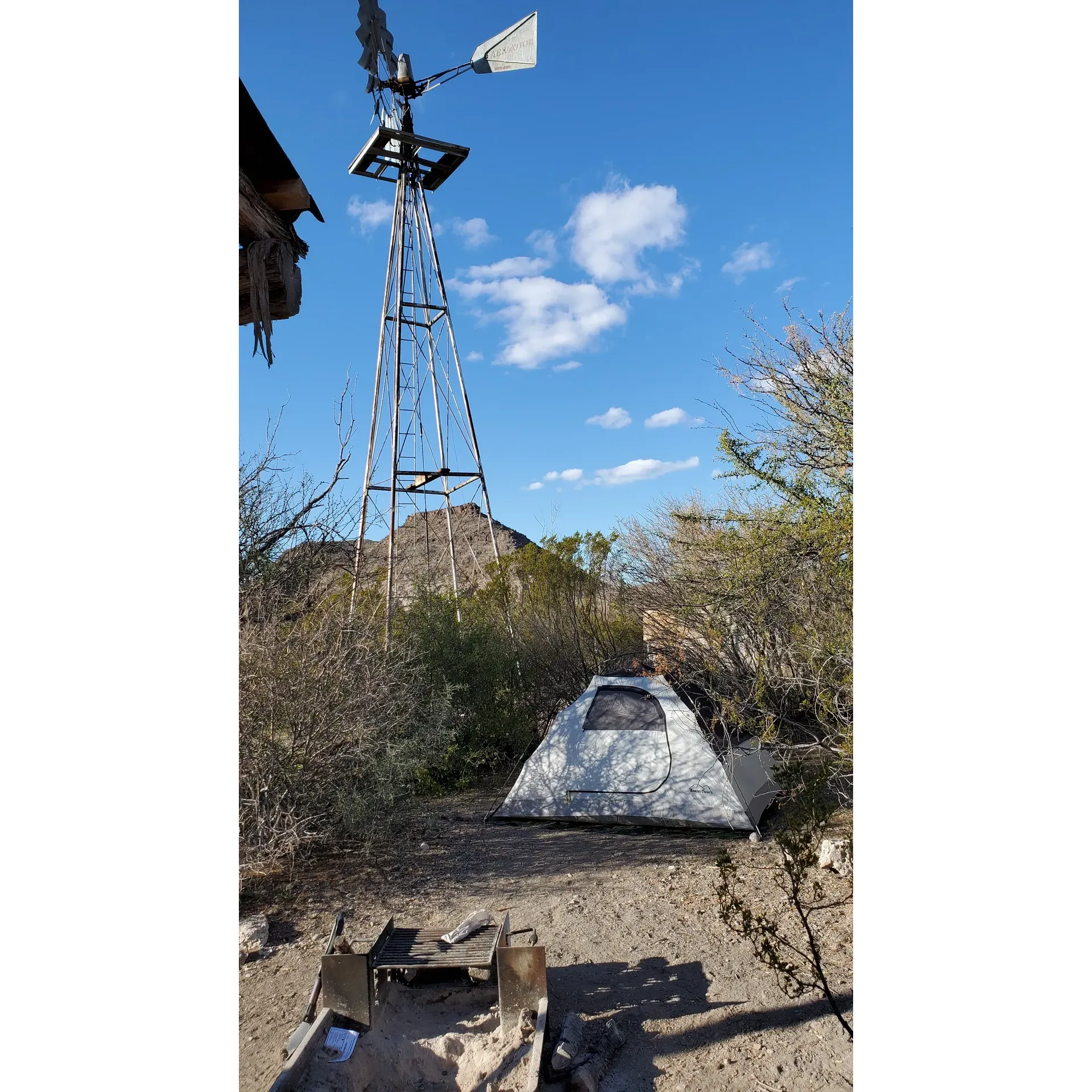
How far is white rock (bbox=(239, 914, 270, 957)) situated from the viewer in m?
3.56

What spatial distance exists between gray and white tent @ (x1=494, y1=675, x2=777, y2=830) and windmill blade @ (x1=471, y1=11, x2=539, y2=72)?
4705 mm

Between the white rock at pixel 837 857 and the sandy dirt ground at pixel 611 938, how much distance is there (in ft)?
1.13

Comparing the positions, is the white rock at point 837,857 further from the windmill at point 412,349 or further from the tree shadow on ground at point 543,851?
the windmill at point 412,349

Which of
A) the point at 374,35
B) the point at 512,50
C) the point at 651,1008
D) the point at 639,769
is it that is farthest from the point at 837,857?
the point at 512,50

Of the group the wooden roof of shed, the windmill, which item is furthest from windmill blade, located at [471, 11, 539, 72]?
the wooden roof of shed

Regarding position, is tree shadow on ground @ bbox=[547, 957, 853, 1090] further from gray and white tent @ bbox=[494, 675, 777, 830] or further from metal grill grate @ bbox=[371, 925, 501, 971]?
gray and white tent @ bbox=[494, 675, 777, 830]

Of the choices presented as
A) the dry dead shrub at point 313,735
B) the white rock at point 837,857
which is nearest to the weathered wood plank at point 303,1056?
the dry dead shrub at point 313,735
